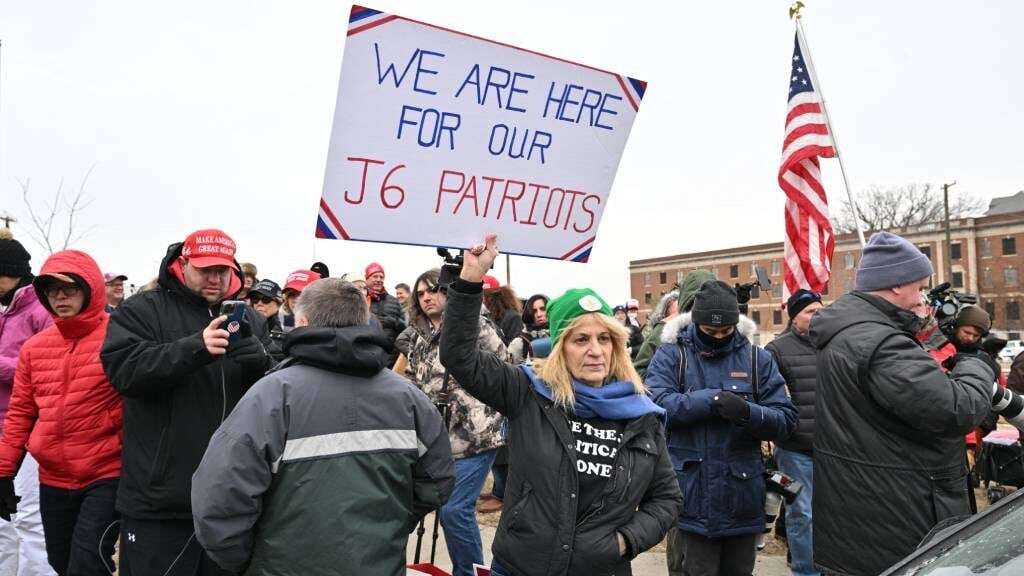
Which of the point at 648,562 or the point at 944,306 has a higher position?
the point at 944,306

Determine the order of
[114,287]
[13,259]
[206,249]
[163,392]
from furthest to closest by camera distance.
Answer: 1. [114,287]
2. [13,259]
3. [206,249]
4. [163,392]

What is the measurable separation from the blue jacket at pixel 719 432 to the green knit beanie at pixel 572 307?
0.95 m

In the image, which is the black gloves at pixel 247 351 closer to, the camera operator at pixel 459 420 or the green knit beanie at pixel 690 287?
the camera operator at pixel 459 420

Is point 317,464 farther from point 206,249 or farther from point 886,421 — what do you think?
point 886,421

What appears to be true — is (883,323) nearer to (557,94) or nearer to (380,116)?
(557,94)

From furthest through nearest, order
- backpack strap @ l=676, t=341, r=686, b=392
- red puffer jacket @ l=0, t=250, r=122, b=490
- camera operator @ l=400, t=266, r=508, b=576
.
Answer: camera operator @ l=400, t=266, r=508, b=576 → backpack strap @ l=676, t=341, r=686, b=392 → red puffer jacket @ l=0, t=250, r=122, b=490

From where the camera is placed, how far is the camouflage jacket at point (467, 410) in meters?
4.33

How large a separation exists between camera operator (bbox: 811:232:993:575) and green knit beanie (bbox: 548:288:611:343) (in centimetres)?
109

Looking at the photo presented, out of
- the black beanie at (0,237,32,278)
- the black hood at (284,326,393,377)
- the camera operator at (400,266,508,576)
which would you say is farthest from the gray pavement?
the black beanie at (0,237,32,278)

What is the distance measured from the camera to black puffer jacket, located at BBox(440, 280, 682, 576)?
2.58 m

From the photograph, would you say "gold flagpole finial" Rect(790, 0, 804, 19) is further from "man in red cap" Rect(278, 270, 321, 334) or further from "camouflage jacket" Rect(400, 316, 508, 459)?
"man in red cap" Rect(278, 270, 321, 334)

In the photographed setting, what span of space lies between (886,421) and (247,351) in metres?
2.76

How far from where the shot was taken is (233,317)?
9.64ft

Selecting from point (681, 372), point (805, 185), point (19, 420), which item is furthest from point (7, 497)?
point (805, 185)
